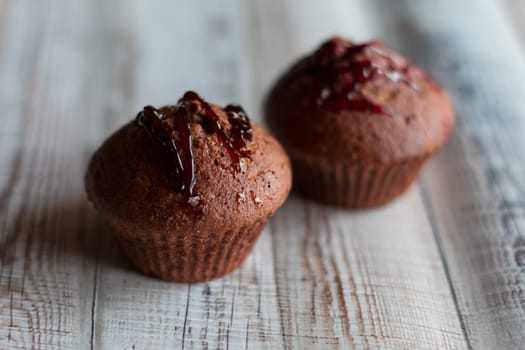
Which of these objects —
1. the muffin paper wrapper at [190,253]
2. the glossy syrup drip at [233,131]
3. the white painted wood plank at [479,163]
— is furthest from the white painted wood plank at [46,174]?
the white painted wood plank at [479,163]

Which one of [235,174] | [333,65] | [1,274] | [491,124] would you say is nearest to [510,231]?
[491,124]

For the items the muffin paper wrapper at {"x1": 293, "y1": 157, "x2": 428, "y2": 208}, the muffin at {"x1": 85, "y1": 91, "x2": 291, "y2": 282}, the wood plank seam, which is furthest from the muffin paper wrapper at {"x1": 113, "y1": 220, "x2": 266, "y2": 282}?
the wood plank seam

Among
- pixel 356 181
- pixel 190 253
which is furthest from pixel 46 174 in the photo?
pixel 356 181

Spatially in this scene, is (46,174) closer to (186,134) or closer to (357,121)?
(186,134)

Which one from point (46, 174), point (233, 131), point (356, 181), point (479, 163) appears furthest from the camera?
point (479, 163)

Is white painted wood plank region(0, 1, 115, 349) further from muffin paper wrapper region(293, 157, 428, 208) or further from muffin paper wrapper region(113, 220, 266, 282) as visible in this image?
muffin paper wrapper region(293, 157, 428, 208)

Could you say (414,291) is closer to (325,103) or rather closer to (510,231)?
(510,231)

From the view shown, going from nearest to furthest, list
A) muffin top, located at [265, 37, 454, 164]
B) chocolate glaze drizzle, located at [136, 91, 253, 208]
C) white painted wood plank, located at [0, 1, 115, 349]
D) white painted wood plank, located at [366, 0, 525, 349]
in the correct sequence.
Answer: chocolate glaze drizzle, located at [136, 91, 253, 208]
white painted wood plank, located at [0, 1, 115, 349]
white painted wood plank, located at [366, 0, 525, 349]
muffin top, located at [265, 37, 454, 164]
